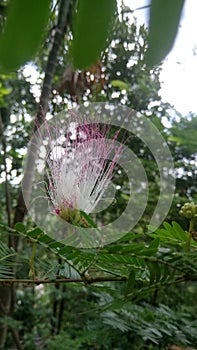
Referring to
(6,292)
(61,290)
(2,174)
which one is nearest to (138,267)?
(6,292)

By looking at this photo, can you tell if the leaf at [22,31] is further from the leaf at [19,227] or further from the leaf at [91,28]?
the leaf at [19,227]

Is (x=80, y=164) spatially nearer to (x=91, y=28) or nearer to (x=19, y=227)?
(x=19, y=227)

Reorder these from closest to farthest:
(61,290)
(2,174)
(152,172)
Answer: (152,172) → (2,174) → (61,290)

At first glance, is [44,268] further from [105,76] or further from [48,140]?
[105,76]

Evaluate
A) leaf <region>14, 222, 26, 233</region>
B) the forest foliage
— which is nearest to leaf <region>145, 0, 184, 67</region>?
the forest foliage

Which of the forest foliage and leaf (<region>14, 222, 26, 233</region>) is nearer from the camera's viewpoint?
the forest foliage

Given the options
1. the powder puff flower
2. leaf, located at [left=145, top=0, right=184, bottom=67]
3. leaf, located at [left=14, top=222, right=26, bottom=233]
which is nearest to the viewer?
leaf, located at [left=145, top=0, right=184, bottom=67]

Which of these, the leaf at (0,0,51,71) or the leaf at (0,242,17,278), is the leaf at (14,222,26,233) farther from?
the leaf at (0,0,51,71)

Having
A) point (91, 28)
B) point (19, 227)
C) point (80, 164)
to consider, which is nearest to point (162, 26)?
point (91, 28)
